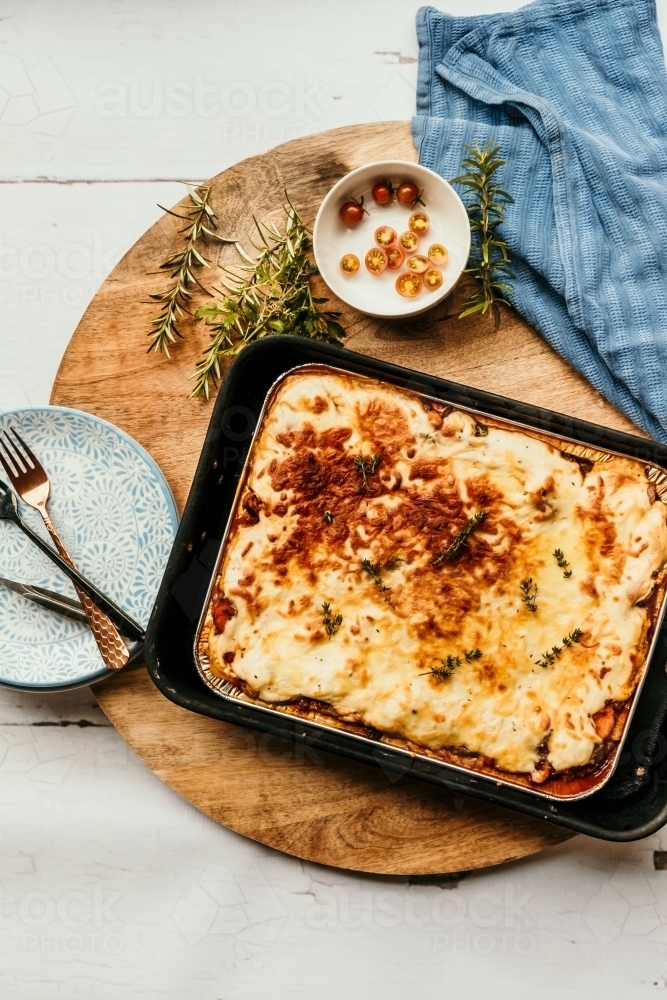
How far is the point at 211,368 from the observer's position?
2.41 m

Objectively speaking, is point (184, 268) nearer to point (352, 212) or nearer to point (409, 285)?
point (352, 212)

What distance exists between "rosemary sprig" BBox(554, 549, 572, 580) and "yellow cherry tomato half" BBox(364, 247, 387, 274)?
3.30 ft

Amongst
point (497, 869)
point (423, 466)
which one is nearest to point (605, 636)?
point (423, 466)

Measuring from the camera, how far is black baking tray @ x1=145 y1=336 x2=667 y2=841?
6.88ft

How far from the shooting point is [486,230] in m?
2.32

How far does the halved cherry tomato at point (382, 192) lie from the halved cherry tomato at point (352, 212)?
0.05 m

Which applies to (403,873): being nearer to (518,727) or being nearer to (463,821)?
(463,821)

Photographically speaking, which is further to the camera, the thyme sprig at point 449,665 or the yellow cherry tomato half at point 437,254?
the yellow cherry tomato half at point 437,254

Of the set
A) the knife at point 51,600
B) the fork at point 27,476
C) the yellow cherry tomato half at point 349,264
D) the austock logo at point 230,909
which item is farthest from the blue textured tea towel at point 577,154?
the austock logo at point 230,909

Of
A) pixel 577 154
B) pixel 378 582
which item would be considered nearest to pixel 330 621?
pixel 378 582

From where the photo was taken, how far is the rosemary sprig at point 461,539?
6.82ft

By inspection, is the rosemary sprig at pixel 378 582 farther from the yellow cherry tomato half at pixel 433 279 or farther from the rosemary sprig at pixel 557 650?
the yellow cherry tomato half at pixel 433 279

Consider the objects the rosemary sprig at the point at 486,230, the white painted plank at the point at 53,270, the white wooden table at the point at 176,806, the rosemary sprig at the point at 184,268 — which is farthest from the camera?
the white painted plank at the point at 53,270

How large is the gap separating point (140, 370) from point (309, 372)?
609 mm
